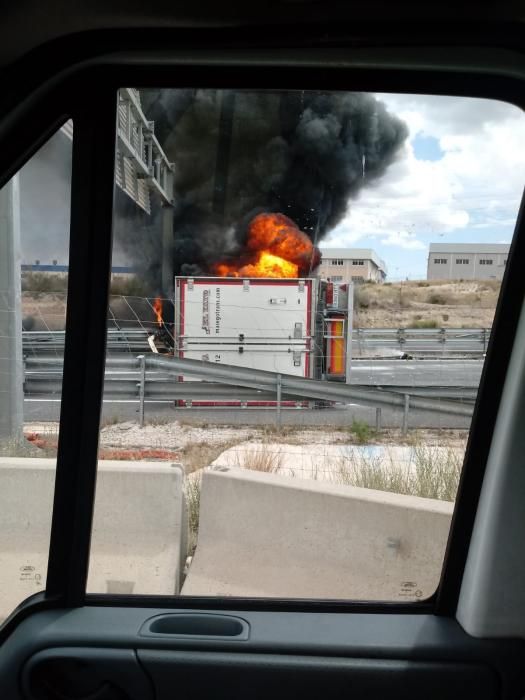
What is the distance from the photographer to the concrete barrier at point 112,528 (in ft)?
7.51

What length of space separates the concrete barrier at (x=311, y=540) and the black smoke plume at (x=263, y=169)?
874 millimetres

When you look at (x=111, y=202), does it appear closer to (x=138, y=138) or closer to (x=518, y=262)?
(x=138, y=138)

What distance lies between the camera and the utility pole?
2.16 m

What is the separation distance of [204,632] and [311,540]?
1.65 ft

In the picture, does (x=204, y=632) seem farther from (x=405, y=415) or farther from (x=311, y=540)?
(x=405, y=415)

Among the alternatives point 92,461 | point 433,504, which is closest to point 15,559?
point 92,461

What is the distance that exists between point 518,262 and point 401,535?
104 centimetres

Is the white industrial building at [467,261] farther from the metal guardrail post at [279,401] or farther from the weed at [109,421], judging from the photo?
the weed at [109,421]

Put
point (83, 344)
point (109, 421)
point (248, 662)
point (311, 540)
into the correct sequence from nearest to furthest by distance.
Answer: point (248, 662) < point (83, 344) < point (109, 421) < point (311, 540)

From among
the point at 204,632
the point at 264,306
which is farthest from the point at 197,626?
the point at 264,306

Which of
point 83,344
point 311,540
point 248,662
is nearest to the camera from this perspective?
point 248,662

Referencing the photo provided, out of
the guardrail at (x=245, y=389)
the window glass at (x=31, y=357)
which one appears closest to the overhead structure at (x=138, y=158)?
the window glass at (x=31, y=357)

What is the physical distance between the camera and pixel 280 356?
7.94 feet

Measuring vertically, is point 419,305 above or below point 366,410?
above
